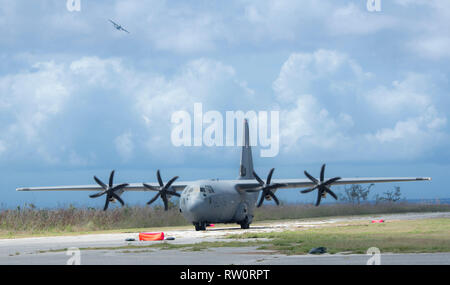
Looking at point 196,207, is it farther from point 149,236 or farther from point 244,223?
point 149,236

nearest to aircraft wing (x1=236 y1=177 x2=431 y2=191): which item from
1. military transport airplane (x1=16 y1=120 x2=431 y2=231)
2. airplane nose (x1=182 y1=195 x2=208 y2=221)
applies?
military transport airplane (x1=16 y1=120 x2=431 y2=231)

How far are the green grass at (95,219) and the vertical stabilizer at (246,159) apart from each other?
780cm

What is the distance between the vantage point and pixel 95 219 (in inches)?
1916

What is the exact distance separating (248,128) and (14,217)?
57.7ft

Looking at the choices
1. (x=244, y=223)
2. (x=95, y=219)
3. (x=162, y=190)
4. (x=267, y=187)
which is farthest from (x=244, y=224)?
(x=95, y=219)

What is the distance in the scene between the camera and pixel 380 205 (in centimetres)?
6925

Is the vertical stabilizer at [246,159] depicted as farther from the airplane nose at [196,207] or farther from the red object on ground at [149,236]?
the red object on ground at [149,236]

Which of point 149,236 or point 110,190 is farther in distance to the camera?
point 110,190

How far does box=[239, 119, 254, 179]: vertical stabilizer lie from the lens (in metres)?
47.1

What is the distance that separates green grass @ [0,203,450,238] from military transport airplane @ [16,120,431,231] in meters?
2.01

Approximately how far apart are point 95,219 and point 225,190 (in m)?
13.0

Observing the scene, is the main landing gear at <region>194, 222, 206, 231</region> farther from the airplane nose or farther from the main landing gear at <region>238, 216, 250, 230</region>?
the main landing gear at <region>238, 216, 250, 230</region>
